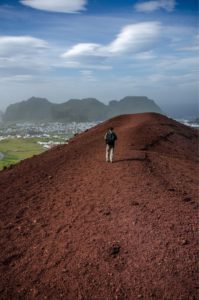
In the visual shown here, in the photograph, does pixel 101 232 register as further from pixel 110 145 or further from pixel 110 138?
pixel 110 138

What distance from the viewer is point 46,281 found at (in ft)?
34.0

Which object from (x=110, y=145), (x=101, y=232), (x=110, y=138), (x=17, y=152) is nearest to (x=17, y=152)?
(x=17, y=152)

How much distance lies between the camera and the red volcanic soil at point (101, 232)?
1005 cm

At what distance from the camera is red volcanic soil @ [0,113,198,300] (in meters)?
10.1

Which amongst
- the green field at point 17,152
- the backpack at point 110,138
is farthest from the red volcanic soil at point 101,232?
the green field at point 17,152

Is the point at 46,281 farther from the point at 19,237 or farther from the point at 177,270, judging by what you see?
the point at 177,270

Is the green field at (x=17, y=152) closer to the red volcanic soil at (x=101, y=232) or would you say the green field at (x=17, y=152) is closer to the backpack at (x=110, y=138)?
the backpack at (x=110, y=138)

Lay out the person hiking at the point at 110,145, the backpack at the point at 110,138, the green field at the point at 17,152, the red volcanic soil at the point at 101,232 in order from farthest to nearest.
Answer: the green field at the point at 17,152, the backpack at the point at 110,138, the person hiking at the point at 110,145, the red volcanic soil at the point at 101,232

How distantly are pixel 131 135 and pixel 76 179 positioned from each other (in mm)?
11337

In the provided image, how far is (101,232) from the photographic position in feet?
40.4

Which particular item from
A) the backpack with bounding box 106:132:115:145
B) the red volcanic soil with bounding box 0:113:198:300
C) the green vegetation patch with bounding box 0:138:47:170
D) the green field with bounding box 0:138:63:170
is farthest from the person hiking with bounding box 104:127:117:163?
the green vegetation patch with bounding box 0:138:47:170

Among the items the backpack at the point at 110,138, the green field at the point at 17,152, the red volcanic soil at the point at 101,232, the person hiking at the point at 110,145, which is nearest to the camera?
the red volcanic soil at the point at 101,232

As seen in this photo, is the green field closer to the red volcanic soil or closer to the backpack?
the backpack

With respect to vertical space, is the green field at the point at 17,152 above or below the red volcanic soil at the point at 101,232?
below
